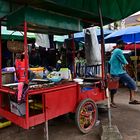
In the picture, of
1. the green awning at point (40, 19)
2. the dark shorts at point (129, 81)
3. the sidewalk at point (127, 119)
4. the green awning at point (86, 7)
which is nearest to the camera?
the green awning at point (40, 19)

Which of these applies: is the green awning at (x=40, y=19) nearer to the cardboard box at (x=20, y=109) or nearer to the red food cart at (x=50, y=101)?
the red food cart at (x=50, y=101)

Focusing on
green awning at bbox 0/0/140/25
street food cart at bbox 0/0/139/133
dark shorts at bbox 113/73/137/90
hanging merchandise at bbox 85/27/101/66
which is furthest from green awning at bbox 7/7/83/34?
dark shorts at bbox 113/73/137/90

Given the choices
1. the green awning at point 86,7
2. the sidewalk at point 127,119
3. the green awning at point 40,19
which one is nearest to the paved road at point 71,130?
the sidewalk at point 127,119

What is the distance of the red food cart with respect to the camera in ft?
12.3

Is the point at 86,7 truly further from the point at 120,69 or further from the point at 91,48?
the point at 120,69

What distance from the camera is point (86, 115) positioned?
4.63 meters

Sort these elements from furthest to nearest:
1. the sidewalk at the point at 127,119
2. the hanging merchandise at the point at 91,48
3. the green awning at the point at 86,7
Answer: the hanging merchandise at the point at 91,48 < the sidewalk at the point at 127,119 < the green awning at the point at 86,7

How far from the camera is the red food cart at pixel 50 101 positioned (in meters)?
3.76

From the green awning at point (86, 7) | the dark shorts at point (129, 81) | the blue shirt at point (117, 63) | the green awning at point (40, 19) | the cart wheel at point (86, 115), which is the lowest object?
the cart wheel at point (86, 115)

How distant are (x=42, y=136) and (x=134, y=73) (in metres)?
7.07

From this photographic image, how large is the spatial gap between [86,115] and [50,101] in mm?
1044

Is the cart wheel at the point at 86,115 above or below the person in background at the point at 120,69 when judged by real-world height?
below

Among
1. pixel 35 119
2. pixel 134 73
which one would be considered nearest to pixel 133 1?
pixel 35 119

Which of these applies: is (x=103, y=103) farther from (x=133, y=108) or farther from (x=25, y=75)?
(x=25, y=75)
